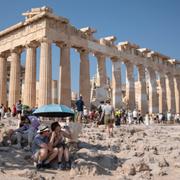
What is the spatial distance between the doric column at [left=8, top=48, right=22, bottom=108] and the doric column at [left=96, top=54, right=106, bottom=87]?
7.91 metres

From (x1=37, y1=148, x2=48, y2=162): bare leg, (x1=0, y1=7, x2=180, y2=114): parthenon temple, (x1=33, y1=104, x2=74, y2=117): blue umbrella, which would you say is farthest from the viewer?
(x1=0, y1=7, x2=180, y2=114): parthenon temple

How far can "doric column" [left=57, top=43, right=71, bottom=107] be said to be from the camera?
30.2 m

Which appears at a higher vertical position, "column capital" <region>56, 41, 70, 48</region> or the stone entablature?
the stone entablature

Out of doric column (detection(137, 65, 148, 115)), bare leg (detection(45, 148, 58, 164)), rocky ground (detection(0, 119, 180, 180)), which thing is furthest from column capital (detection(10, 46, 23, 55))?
bare leg (detection(45, 148, 58, 164))

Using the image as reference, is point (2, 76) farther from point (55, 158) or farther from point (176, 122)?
point (55, 158)

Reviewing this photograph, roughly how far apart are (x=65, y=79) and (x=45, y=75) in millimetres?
2600

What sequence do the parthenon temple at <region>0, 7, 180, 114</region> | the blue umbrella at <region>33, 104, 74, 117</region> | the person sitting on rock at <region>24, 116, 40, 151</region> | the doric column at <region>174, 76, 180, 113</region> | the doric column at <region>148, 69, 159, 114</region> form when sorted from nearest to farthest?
the person sitting on rock at <region>24, 116, 40, 151</region> → the blue umbrella at <region>33, 104, 74, 117</region> → the parthenon temple at <region>0, 7, 180, 114</region> → the doric column at <region>148, 69, 159, 114</region> → the doric column at <region>174, 76, 180, 113</region>

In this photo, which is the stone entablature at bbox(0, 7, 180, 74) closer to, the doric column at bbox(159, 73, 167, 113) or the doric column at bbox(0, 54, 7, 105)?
the doric column at bbox(0, 54, 7, 105)

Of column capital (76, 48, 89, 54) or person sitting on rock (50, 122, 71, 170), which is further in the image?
column capital (76, 48, 89, 54)

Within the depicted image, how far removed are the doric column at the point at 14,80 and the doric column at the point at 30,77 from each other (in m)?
2.43

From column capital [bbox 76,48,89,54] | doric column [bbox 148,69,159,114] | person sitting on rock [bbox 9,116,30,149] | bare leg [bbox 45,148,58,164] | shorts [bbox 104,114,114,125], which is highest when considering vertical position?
column capital [bbox 76,48,89,54]

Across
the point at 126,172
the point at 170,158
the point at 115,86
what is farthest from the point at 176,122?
the point at 126,172

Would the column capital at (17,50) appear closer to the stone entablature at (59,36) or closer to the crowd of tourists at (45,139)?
the stone entablature at (59,36)

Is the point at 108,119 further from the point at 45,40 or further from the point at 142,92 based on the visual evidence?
the point at 142,92
